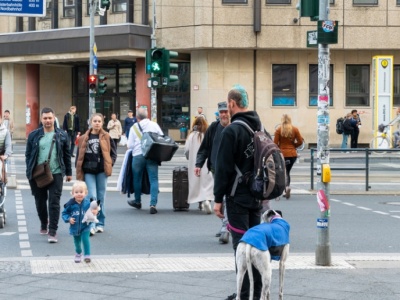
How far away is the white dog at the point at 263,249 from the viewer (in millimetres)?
6938

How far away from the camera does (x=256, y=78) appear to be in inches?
1575

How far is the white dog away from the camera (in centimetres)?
694

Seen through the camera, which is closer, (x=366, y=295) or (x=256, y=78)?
(x=366, y=295)

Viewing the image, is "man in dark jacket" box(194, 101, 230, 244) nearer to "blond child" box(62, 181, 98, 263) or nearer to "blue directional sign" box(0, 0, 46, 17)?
"blond child" box(62, 181, 98, 263)

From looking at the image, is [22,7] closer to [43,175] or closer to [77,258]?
[43,175]

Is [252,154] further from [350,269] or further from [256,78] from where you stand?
[256,78]

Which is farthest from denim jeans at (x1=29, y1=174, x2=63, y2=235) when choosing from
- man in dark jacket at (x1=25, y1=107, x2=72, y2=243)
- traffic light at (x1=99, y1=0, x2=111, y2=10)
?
traffic light at (x1=99, y1=0, x2=111, y2=10)

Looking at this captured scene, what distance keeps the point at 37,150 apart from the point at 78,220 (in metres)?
2.35

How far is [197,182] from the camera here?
48.9ft

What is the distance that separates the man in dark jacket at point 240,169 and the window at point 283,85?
1290 inches

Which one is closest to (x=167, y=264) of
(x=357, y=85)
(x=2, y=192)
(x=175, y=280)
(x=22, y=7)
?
(x=175, y=280)

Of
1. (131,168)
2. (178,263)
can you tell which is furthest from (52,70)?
(178,263)

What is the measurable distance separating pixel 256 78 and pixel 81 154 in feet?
91.6

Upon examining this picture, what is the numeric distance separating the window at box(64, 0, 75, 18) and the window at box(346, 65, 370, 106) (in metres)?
14.0
